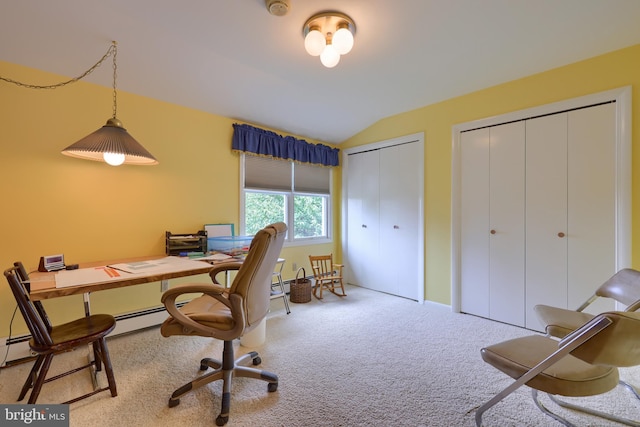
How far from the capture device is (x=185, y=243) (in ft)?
9.02

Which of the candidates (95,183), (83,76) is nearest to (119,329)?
(95,183)

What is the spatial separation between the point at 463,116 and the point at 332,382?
2947mm

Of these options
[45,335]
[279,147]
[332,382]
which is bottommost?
[332,382]

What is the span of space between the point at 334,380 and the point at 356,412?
0.32 m

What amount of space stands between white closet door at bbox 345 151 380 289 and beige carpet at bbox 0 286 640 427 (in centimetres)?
132

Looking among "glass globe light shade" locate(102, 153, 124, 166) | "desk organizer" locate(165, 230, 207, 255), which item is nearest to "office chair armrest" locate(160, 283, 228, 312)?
"glass globe light shade" locate(102, 153, 124, 166)

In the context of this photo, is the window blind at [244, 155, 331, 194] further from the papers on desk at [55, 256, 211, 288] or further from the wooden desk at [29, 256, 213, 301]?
the wooden desk at [29, 256, 213, 301]

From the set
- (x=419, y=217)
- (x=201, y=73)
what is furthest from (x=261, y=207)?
(x=419, y=217)

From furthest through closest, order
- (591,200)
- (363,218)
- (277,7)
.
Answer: (363,218), (591,200), (277,7)

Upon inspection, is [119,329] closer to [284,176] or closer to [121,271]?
[121,271]

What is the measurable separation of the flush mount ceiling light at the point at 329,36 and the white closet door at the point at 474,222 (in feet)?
6.01

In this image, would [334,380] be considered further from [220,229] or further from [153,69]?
[153,69]

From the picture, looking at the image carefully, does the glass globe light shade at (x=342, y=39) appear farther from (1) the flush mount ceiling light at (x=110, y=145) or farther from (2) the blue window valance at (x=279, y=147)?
(2) the blue window valance at (x=279, y=147)

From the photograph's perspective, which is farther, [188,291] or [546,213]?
[546,213]
